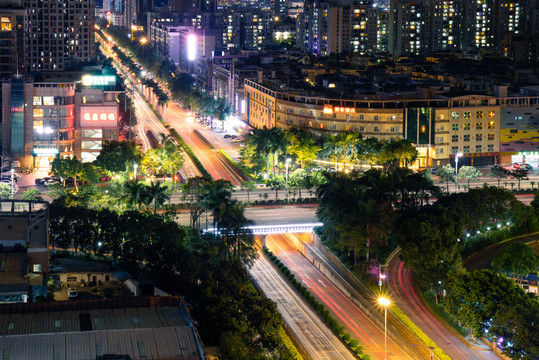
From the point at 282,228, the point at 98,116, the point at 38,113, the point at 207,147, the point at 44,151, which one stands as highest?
the point at 38,113

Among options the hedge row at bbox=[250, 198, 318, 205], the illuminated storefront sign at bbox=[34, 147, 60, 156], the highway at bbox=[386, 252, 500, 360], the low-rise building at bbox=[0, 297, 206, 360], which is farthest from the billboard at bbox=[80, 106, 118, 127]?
the low-rise building at bbox=[0, 297, 206, 360]

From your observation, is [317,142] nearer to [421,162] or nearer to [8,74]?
[421,162]

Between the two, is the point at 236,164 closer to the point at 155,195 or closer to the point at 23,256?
the point at 155,195

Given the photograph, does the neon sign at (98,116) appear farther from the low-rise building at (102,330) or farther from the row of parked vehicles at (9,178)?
the low-rise building at (102,330)

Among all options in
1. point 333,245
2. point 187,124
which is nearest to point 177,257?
point 333,245

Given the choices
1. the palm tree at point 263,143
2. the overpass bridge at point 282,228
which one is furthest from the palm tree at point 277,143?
the overpass bridge at point 282,228

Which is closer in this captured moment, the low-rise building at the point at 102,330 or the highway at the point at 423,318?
the low-rise building at the point at 102,330

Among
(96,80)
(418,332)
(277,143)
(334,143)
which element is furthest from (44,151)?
(418,332)
